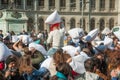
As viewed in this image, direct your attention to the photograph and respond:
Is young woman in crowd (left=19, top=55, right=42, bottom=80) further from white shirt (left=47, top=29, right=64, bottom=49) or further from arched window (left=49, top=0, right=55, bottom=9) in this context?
arched window (left=49, top=0, right=55, bottom=9)

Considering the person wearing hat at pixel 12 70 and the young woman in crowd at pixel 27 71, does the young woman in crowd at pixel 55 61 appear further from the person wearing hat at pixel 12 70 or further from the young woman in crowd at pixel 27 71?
the person wearing hat at pixel 12 70

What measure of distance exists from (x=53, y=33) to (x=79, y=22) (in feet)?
211

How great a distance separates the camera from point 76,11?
7875 centimetres

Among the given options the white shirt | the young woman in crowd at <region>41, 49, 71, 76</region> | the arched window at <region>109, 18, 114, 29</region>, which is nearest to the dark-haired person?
the young woman in crowd at <region>41, 49, 71, 76</region>

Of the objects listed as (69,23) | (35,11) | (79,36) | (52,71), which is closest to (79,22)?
(69,23)

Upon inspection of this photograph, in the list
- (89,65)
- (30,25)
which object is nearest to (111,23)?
(30,25)

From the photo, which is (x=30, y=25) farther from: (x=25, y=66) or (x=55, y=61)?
(x=25, y=66)

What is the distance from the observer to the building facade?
7650cm

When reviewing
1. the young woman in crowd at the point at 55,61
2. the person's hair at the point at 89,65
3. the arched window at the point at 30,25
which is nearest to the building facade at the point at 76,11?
the arched window at the point at 30,25

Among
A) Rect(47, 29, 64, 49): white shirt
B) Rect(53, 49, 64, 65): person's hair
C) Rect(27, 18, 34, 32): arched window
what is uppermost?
Rect(53, 49, 64, 65): person's hair

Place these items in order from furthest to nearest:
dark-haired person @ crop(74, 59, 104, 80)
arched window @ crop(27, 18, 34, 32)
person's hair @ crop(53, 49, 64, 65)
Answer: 1. arched window @ crop(27, 18, 34, 32)
2. person's hair @ crop(53, 49, 64, 65)
3. dark-haired person @ crop(74, 59, 104, 80)

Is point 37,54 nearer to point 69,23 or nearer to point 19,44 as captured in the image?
point 19,44

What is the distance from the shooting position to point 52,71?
980 cm

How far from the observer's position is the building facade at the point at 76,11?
76.5 metres
